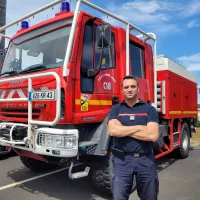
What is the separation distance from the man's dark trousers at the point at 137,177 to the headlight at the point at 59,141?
3.04 ft

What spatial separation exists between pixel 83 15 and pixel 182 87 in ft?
12.8

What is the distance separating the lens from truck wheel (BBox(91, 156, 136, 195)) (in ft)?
12.7

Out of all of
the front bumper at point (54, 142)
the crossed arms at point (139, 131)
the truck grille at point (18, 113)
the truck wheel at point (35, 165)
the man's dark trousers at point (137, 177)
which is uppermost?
the truck grille at point (18, 113)

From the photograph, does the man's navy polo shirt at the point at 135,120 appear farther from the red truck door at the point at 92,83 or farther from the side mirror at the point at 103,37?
the side mirror at the point at 103,37

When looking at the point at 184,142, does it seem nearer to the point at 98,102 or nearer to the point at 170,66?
the point at 170,66

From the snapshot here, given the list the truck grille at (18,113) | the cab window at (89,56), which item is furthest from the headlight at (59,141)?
the cab window at (89,56)

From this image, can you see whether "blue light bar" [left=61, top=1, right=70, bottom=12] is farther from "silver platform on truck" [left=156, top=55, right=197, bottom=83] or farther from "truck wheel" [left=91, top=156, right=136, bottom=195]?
"silver platform on truck" [left=156, top=55, right=197, bottom=83]

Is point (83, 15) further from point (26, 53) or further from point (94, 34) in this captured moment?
point (26, 53)

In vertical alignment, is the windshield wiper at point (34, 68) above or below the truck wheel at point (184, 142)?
above

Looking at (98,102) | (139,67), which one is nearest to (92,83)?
(98,102)

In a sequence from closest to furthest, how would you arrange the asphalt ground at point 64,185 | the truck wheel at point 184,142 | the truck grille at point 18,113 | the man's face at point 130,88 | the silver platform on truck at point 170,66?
the man's face at point 130,88
the truck grille at point 18,113
the asphalt ground at point 64,185
the silver platform on truck at point 170,66
the truck wheel at point 184,142

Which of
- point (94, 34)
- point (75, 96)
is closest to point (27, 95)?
point (75, 96)

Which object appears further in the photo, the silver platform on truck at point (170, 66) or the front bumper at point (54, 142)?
the silver platform on truck at point (170, 66)

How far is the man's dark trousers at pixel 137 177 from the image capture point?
2543 mm
